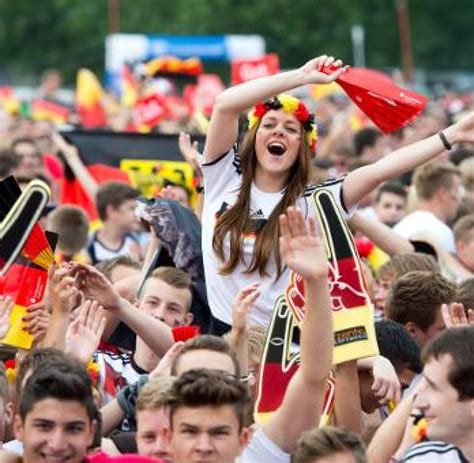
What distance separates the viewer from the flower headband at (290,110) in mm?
9742

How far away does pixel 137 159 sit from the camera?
15.5 metres

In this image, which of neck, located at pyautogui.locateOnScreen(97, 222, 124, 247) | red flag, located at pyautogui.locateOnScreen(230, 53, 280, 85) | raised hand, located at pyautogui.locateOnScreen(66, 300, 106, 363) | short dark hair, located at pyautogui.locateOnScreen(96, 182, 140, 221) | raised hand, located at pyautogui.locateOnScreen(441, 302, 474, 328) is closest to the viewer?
raised hand, located at pyautogui.locateOnScreen(441, 302, 474, 328)

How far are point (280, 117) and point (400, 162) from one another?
0.67 metres

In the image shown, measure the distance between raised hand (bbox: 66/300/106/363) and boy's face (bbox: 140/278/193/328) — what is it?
1080mm

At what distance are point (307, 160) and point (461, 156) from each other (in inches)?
354

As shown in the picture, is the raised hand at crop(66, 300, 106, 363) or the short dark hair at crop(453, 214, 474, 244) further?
the short dark hair at crop(453, 214, 474, 244)

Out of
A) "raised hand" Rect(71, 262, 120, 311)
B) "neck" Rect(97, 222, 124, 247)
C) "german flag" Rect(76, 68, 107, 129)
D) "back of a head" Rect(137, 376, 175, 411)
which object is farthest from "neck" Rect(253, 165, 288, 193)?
"german flag" Rect(76, 68, 107, 129)

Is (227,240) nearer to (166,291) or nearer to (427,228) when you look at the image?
(166,291)

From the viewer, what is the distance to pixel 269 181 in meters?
9.71

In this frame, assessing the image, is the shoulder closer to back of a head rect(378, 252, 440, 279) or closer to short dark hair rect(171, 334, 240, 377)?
short dark hair rect(171, 334, 240, 377)

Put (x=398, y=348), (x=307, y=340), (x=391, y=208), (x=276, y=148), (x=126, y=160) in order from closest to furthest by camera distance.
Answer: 1. (x=307, y=340)
2. (x=398, y=348)
3. (x=276, y=148)
4. (x=391, y=208)
5. (x=126, y=160)

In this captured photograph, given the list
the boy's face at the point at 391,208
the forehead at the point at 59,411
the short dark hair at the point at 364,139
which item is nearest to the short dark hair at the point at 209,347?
the forehead at the point at 59,411

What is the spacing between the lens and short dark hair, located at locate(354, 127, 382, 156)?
1853 cm

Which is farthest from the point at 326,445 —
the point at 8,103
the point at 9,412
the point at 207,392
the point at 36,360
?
the point at 8,103
